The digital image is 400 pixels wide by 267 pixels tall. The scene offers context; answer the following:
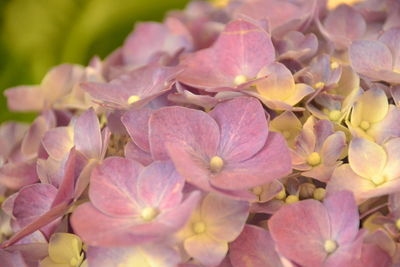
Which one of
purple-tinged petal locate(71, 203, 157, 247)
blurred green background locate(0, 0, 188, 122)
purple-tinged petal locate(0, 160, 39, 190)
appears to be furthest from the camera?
blurred green background locate(0, 0, 188, 122)

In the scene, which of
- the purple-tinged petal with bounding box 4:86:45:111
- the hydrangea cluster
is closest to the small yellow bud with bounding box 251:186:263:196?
the hydrangea cluster

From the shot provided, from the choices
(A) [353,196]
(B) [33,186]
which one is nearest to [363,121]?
(A) [353,196]

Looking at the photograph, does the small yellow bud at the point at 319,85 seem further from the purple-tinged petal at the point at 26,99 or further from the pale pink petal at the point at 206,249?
the purple-tinged petal at the point at 26,99

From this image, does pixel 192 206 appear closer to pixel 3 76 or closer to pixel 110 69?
pixel 110 69

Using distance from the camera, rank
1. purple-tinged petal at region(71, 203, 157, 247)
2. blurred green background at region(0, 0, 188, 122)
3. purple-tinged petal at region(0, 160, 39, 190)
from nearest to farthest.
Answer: purple-tinged petal at region(71, 203, 157, 247) → purple-tinged petal at region(0, 160, 39, 190) → blurred green background at region(0, 0, 188, 122)

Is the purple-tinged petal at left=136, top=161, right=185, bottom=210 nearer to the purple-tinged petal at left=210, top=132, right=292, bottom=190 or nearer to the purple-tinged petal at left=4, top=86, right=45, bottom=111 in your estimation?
the purple-tinged petal at left=210, top=132, right=292, bottom=190

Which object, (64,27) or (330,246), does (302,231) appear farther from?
(64,27)

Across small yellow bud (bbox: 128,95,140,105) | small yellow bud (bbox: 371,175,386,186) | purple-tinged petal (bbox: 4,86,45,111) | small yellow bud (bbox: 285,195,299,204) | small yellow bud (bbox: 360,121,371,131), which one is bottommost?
purple-tinged petal (bbox: 4,86,45,111)

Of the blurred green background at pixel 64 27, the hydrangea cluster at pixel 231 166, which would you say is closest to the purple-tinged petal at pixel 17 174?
the hydrangea cluster at pixel 231 166
